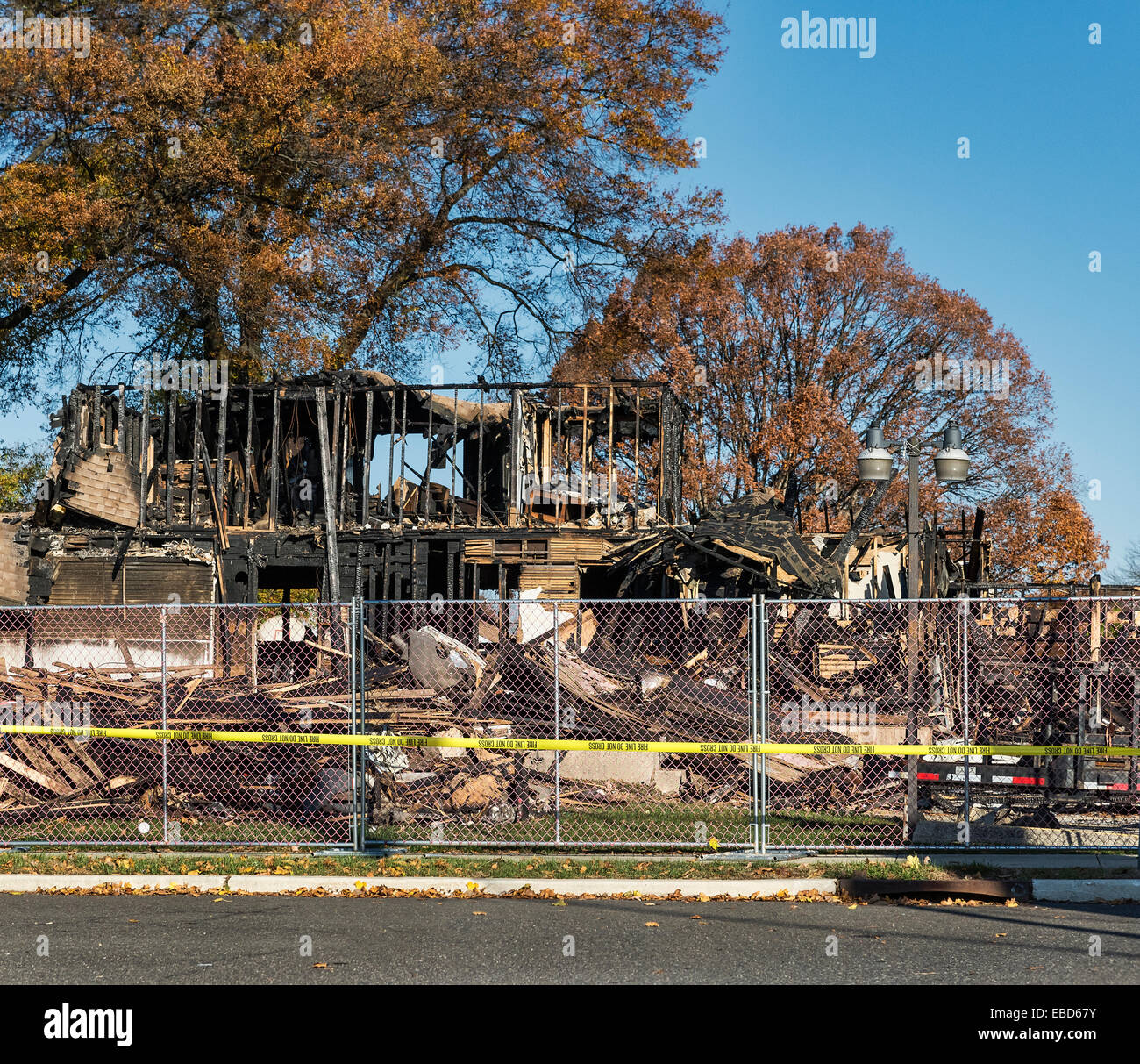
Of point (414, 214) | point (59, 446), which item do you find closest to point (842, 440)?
point (414, 214)

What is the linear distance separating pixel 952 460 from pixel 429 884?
366 inches

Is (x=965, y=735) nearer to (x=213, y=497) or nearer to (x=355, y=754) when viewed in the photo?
(x=355, y=754)

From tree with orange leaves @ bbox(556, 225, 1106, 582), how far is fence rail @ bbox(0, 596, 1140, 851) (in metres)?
20.8

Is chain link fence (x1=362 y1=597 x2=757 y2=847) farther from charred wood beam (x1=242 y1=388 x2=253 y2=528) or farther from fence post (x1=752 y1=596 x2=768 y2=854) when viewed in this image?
charred wood beam (x1=242 y1=388 x2=253 y2=528)

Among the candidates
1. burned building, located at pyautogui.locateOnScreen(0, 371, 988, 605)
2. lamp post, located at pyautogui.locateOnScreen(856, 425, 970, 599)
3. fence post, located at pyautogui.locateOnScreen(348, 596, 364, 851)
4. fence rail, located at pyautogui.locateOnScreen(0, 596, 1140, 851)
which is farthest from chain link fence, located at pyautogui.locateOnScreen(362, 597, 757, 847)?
burned building, located at pyautogui.locateOnScreen(0, 371, 988, 605)

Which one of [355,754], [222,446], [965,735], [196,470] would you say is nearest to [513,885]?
[355,754]

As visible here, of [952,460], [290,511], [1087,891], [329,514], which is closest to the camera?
[1087,891]

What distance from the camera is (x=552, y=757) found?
43.2ft

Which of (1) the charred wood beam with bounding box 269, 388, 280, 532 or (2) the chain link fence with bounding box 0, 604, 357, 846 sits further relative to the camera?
(1) the charred wood beam with bounding box 269, 388, 280, 532

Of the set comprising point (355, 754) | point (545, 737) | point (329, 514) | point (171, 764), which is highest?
point (329, 514)

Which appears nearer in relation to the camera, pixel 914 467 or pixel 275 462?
pixel 914 467

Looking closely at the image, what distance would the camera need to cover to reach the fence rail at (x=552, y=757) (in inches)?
447

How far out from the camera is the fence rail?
11352 millimetres
